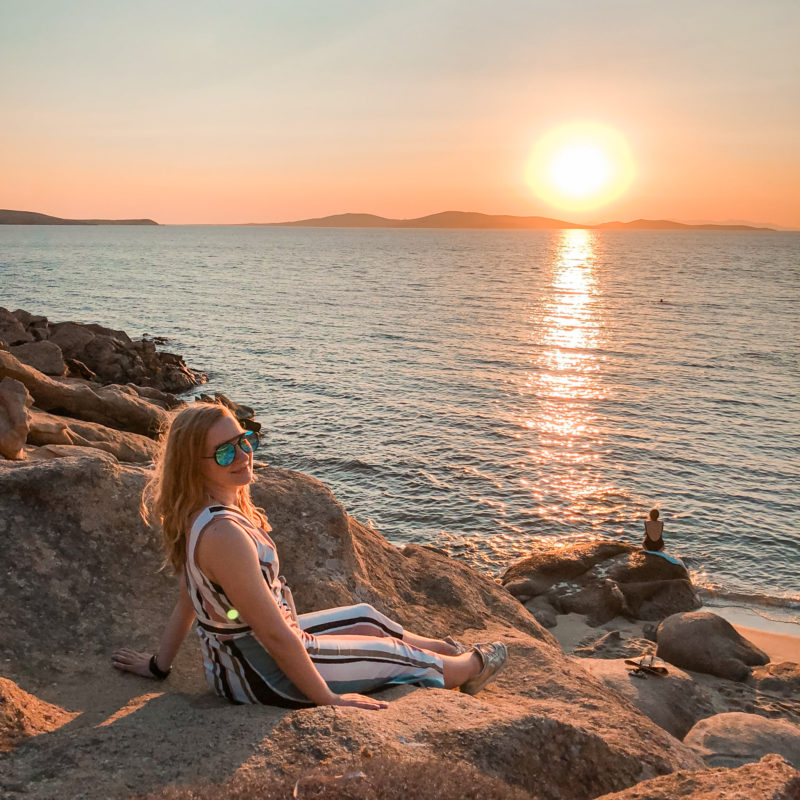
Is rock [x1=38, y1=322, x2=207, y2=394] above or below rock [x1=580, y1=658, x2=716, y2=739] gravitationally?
above

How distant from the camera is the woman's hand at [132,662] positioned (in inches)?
187

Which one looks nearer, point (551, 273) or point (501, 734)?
point (501, 734)

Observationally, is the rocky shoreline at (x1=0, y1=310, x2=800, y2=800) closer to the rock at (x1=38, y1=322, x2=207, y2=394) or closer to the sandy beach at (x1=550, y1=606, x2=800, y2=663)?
the sandy beach at (x1=550, y1=606, x2=800, y2=663)

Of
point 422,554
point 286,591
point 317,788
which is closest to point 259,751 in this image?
point 317,788

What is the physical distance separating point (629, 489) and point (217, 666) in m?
17.5

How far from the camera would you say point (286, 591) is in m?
4.58

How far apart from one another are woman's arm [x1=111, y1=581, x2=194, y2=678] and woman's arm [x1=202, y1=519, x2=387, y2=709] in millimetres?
598

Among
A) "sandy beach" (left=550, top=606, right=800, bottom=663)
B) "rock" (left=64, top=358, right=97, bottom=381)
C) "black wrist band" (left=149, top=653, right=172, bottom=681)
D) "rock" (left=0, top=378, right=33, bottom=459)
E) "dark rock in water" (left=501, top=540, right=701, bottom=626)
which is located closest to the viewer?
"black wrist band" (left=149, top=653, right=172, bottom=681)

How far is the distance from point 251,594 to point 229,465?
2.41ft

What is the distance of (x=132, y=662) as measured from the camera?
479 centimetres

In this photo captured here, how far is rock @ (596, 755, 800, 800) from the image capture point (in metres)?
3.51

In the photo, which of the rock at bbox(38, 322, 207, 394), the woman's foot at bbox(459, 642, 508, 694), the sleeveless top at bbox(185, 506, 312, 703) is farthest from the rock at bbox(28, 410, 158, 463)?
the rock at bbox(38, 322, 207, 394)

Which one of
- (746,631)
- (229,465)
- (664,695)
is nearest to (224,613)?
(229,465)

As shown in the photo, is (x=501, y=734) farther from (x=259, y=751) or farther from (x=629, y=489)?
(x=629, y=489)
